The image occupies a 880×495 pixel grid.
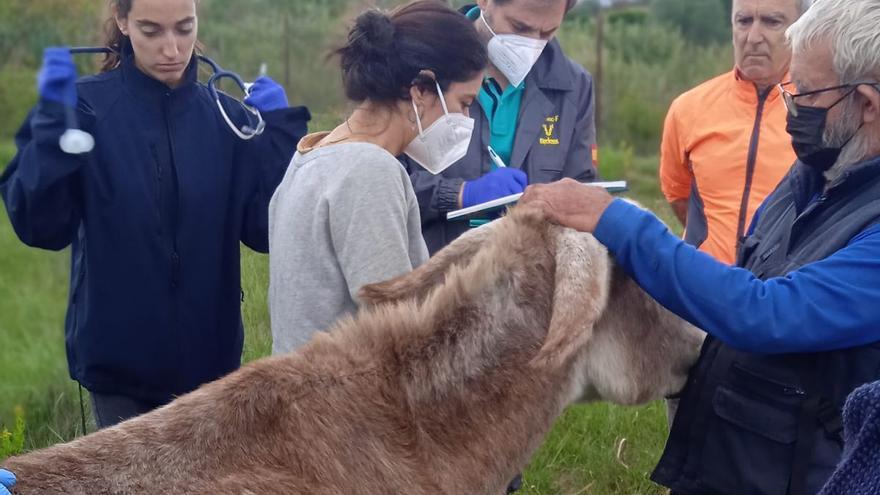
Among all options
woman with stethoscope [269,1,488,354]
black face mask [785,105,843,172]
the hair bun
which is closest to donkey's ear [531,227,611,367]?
woman with stethoscope [269,1,488,354]

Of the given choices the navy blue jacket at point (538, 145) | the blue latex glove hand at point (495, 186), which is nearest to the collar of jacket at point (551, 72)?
the navy blue jacket at point (538, 145)

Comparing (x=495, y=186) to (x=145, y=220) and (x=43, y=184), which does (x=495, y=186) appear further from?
(x=43, y=184)

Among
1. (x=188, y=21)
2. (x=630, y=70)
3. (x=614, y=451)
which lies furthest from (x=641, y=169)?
(x=188, y=21)

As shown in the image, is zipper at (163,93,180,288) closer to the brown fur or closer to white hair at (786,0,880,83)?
the brown fur

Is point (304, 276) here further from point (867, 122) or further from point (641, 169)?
point (641, 169)

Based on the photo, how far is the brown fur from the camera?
263 centimetres

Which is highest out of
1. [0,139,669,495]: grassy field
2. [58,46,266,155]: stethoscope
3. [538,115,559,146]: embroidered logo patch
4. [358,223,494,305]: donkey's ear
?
[58,46,266,155]: stethoscope

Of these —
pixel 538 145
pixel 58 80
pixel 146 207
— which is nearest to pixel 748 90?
pixel 538 145

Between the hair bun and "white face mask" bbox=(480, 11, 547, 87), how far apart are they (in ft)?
3.31

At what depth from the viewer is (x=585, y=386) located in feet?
10.5

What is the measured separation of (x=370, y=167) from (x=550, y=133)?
4.88ft

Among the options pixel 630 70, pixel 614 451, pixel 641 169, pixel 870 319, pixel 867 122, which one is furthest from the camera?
pixel 630 70

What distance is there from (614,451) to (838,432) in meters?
2.94

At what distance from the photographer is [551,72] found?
4582 millimetres
